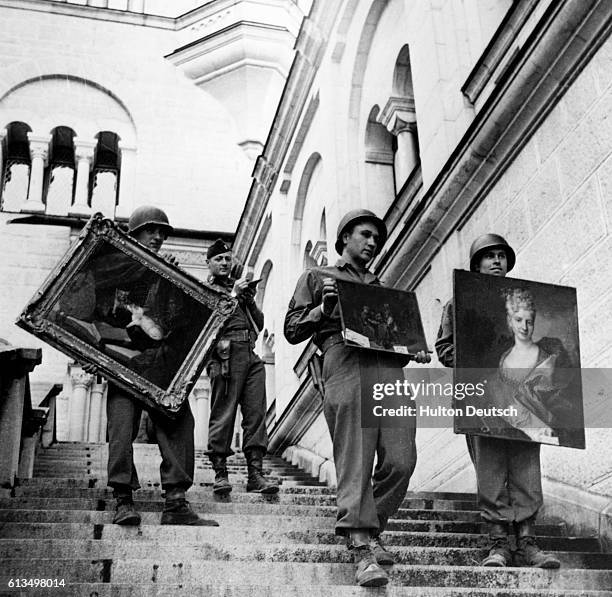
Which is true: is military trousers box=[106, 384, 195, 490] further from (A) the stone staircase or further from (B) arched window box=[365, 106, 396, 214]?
(B) arched window box=[365, 106, 396, 214]

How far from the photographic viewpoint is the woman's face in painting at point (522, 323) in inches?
205

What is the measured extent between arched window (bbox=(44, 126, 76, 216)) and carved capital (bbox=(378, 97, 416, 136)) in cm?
1254

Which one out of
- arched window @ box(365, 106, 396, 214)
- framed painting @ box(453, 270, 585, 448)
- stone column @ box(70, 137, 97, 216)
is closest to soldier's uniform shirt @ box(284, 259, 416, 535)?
framed painting @ box(453, 270, 585, 448)

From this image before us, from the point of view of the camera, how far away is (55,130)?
76.4 feet

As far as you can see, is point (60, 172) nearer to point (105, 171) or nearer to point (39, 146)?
point (39, 146)

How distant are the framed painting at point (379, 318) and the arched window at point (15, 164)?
745 inches

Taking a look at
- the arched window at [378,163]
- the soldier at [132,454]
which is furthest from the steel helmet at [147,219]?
the arched window at [378,163]

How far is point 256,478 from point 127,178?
16.8m

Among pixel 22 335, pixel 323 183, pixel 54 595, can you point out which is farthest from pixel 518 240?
pixel 22 335

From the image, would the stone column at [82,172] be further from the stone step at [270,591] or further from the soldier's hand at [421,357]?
the stone step at [270,591]

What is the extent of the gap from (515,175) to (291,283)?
9.36 m

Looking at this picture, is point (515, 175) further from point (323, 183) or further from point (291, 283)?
point (291, 283)

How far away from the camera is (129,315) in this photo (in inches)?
235

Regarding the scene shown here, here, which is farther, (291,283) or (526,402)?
(291,283)
